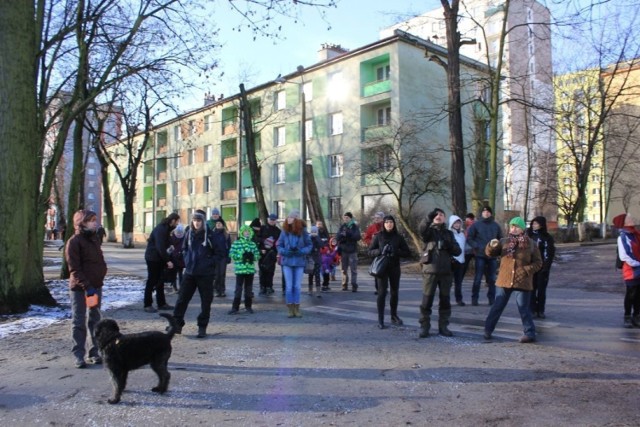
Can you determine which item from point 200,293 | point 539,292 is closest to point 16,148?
point 200,293

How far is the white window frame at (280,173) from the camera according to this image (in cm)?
3847

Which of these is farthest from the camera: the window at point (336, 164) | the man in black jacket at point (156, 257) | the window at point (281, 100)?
the window at point (281, 100)

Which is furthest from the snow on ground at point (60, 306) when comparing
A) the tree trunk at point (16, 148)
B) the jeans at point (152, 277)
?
the jeans at point (152, 277)

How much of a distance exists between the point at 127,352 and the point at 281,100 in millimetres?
35616

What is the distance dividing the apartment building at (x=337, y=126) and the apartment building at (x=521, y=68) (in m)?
2.57

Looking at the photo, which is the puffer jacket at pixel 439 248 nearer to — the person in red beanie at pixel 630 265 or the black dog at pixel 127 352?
the person in red beanie at pixel 630 265

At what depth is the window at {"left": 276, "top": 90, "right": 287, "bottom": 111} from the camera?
3837cm

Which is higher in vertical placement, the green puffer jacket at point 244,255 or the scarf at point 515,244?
the scarf at point 515,244

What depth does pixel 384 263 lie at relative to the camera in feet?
25.7

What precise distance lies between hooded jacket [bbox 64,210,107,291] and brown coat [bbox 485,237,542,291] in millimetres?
5200

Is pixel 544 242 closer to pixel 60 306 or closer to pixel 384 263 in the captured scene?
pixel 384 263

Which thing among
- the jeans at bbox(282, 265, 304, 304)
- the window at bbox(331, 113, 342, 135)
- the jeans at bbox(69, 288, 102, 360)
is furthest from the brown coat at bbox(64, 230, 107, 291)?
the window at bbox(331, 113, 342, 135)

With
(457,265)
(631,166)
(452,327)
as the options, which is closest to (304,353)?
(452,327)

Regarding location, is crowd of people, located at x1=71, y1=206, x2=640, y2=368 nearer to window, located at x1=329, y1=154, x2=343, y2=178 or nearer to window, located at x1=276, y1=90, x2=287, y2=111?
window, located at x1=329, y1=154, x2=343, y2=178
